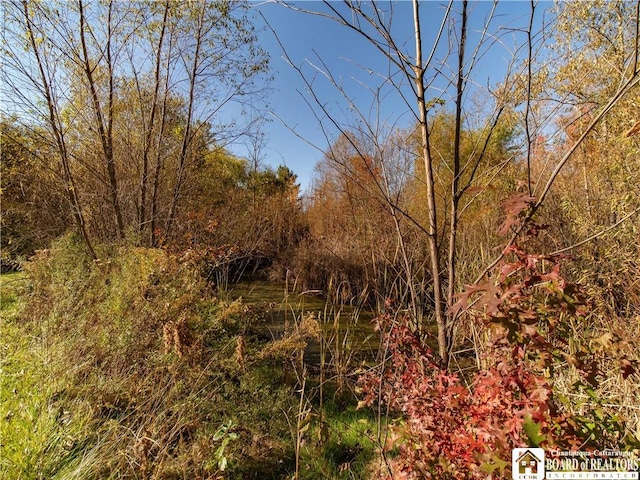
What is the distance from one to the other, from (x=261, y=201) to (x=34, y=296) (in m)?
6.83

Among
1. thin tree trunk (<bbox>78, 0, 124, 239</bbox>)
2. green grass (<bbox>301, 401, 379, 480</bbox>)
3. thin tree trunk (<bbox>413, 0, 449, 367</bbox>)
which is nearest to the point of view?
thin tree trunk (<bbox>413, 0, 449, 367</bbox>)

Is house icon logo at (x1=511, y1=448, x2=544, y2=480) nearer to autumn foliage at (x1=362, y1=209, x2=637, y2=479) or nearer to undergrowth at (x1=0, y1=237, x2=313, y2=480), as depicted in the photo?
autumn foliage at (x1=362, y1=209, x2=637, y2=479)

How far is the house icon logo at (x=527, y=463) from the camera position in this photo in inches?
31.0

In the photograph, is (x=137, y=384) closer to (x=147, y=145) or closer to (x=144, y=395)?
(x=144, y=395)

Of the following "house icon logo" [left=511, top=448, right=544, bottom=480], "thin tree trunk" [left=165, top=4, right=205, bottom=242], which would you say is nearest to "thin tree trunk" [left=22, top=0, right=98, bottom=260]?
"thin tree trunk" [left=165, top=4, right=205, bottom=242]

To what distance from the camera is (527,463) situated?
80 cm

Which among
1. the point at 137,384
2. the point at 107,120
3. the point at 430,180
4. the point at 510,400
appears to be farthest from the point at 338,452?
the point at 107,120

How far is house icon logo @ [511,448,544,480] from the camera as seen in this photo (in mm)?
786

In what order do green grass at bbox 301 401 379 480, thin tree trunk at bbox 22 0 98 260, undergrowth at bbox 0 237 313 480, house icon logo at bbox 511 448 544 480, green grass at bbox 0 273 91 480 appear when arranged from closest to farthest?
house icon logo at bbox 511 448 544 480
green grass at bbox 0 273 91 480
undergrowth at bbox 0 237 313 480
green grass at bbox 301 401 379 480
thin tree trunk at bbox 22 0 98 260

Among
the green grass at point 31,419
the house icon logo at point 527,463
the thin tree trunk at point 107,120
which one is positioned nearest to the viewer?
the house icon logo at point 527,463

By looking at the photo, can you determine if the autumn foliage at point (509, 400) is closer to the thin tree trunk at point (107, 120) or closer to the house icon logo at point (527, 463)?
the house icon logo at point (527, 463)

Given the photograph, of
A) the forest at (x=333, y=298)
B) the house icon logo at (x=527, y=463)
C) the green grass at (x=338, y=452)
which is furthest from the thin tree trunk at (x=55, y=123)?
the house icon logo at (x=527, y=463)

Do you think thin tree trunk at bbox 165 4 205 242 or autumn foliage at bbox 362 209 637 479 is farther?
thin tree trunk at bbox 165 4 205 242

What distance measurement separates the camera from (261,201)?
10016 mm
